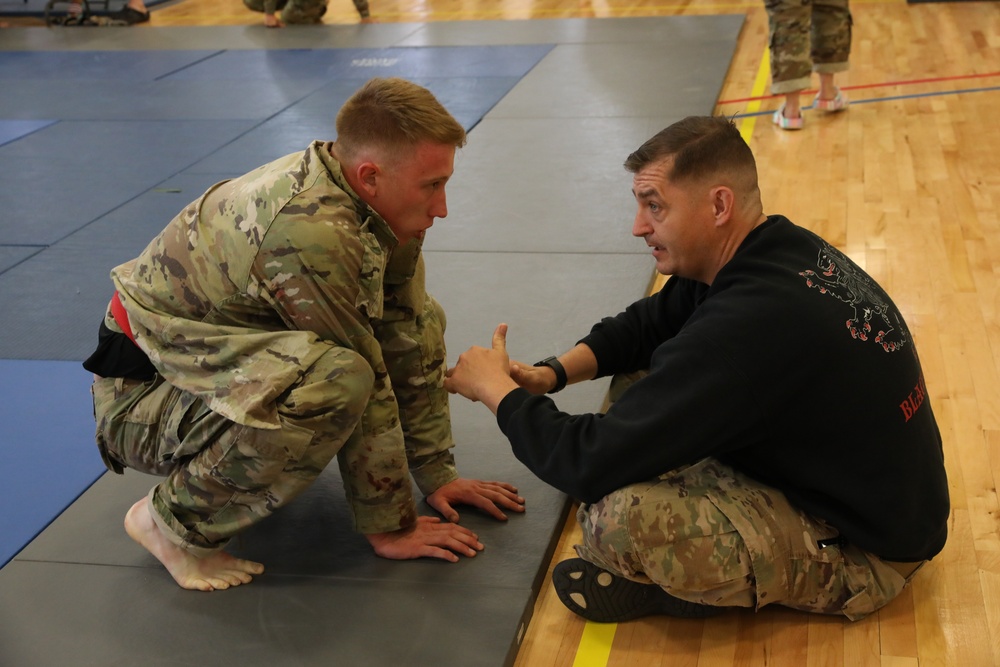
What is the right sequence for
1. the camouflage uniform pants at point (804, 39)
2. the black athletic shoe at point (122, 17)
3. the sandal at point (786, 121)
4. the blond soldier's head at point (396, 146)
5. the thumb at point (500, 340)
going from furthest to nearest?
the black athletic shoe at point (122, 17)
the sandal at point (786, 121)
the camouflage uniform pants at point (804, 39)
the thumb at point (500, 340)
the blond soldier's head at point (396, 146)

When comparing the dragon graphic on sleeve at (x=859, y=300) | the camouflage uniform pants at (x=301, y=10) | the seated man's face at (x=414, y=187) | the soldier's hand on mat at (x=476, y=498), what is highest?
the seated man's face at (x=414, y=187)

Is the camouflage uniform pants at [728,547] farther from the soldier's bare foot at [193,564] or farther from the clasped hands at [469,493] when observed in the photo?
the soldier's bare foot at [193,564]

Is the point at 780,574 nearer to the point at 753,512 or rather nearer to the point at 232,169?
the point at 753,512

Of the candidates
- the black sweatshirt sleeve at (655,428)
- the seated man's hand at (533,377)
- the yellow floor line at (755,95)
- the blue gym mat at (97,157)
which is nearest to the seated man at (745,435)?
the black sweatshirt sleeve at (655,428)

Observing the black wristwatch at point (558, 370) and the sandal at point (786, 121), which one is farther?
the sandal at point (786, 121)

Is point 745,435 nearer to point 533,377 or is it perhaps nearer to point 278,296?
point 533,377

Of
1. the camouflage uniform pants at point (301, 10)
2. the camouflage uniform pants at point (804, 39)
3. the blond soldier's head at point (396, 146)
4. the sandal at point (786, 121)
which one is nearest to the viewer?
the blond soldier's head at point (396, 146)

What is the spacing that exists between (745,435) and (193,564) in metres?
1.30

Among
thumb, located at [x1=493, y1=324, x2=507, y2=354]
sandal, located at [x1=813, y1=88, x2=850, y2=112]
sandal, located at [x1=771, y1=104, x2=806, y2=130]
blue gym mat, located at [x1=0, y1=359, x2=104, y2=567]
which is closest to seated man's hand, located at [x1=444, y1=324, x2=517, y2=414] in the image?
thumb, located at [x1=493, y1=324, x2=507, y2=354]

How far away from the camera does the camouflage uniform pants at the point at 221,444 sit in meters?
2.25

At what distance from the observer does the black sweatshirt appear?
2062 millimetres

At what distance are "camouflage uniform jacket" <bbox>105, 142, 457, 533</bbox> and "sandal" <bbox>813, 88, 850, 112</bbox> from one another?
4.29m

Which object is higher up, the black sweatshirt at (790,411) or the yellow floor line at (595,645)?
the black sweatshirt at (790,411)

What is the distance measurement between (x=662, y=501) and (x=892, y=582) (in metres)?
0.56
